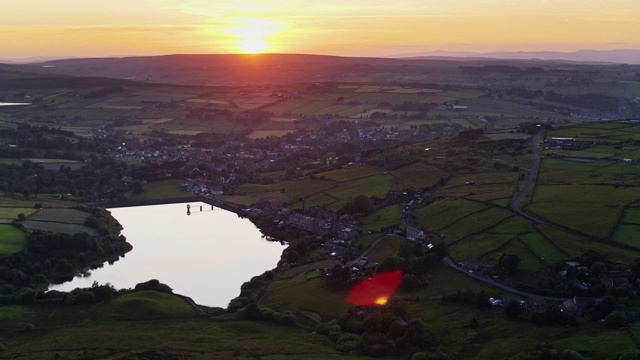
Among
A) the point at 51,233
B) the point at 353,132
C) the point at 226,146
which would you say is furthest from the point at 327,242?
the point at 353,132

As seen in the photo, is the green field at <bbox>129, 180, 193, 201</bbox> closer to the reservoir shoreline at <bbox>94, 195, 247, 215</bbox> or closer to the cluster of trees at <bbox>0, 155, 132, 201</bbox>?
the reservoir shoreline at <bbox>94, 195, 247, 215</bbox>

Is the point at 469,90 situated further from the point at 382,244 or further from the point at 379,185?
the point at 382,244

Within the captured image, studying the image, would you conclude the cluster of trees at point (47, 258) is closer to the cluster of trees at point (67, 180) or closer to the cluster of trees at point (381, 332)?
the cluster of trees at point (67, 180)

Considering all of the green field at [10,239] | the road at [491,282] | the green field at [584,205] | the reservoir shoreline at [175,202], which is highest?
the green field at [584,205]

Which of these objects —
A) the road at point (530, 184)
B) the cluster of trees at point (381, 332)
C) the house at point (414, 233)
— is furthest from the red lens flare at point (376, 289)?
the road at point (530, 184)

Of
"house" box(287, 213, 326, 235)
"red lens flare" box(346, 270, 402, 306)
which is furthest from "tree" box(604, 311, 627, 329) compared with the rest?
"house" box(287, 213, 326, 235)

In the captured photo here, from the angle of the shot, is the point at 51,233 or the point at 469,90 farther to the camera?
the point at 469,90

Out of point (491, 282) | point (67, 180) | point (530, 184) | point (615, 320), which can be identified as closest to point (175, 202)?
point (67, 180)

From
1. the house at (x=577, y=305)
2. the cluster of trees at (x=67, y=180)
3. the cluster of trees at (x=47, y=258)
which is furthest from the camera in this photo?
the cluster of trees at (x=67, y=180)
